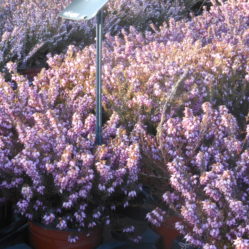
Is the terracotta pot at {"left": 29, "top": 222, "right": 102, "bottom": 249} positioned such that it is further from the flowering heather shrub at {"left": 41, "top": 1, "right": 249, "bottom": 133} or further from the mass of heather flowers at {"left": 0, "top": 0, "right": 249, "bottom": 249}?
the flowering heather shrub at {"left": 41, "top": 1, "right": 249, "bottom": 133}

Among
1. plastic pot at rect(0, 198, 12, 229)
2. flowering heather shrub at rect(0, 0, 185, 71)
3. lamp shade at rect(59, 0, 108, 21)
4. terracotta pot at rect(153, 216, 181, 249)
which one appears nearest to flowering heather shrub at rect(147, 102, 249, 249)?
terracotta pot at rect(153, 216, 181, 249)

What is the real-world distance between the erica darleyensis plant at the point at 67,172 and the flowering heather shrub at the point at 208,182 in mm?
191

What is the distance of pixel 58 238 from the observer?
6.63 ft

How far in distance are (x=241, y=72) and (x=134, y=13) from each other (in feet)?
7.48

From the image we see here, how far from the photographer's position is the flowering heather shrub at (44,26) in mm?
3748

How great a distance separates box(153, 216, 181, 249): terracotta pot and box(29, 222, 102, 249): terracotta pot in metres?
0.28

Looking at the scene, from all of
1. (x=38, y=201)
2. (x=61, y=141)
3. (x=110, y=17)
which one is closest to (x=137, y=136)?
(x=61, y=141)

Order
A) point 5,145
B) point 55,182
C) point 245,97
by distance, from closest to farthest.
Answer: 1. point 55,182
2. point 5,145
3. point 245,97

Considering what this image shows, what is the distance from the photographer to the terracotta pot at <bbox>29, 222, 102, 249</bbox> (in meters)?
2.01

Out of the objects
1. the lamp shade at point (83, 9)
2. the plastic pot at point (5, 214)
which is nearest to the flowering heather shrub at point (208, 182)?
the lamp shade at point (83, 9)

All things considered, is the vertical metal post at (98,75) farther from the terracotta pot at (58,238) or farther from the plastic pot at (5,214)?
the plastic pot at (5,214)

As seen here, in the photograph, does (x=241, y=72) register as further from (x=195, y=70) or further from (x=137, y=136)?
(x=137, y=136)

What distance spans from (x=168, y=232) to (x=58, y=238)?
489mm

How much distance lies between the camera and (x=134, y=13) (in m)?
4.93
